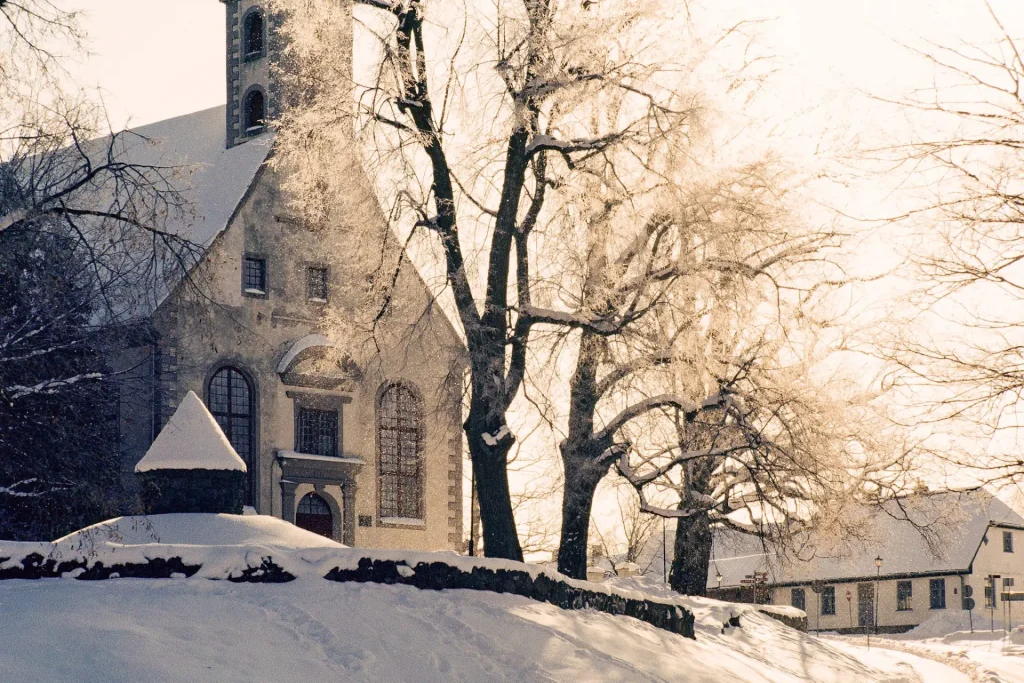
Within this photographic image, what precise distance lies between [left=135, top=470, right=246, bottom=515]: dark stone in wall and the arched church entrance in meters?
16.2

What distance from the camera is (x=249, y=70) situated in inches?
1599

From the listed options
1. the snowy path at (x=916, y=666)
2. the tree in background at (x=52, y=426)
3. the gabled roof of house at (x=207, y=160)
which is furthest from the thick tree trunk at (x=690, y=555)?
the gabled roof of house at (x=207, y=160)

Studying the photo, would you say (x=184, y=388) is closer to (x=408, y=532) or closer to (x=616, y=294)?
(x=408, y=532)

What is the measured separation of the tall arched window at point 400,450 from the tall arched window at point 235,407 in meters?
3.92

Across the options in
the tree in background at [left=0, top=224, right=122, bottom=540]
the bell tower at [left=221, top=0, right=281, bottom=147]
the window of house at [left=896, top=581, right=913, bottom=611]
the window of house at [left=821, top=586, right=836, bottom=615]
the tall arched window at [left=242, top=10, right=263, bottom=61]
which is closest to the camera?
the tree in background at [left=0, top=224, right=122, bottom=540]

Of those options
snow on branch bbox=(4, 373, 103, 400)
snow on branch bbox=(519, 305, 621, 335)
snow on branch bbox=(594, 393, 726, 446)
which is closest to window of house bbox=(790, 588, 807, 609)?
snow on branch bbox=(4, 373, 103, 400)

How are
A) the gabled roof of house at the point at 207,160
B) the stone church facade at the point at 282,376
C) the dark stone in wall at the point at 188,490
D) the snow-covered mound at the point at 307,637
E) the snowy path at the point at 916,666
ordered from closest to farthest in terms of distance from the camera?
the snow-covered mound at the point at 307,637 → the dark stone in wall at the point at 188,490 → the snowy path at the point at 916,666 → the stone church facade at the point at 282,376 → the gabled roof of house at the point at 207,160

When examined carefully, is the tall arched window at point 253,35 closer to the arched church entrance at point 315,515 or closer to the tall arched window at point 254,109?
the tall arched window at point 254,109

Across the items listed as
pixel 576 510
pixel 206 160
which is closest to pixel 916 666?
pixel 576 510

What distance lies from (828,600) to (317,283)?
42882 mm

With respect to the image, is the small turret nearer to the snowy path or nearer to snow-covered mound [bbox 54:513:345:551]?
snow-covered mound [bbox 54:513:345:551]

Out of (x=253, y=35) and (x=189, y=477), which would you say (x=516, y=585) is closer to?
(x=189, y=477)

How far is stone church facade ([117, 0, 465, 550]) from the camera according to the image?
35125mm

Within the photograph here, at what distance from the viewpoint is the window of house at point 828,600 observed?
236 ft
